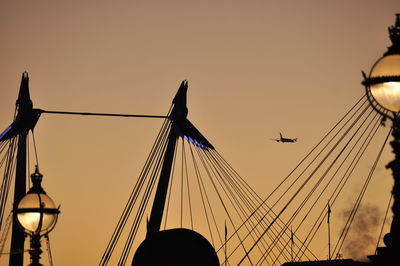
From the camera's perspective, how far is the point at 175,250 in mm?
49969

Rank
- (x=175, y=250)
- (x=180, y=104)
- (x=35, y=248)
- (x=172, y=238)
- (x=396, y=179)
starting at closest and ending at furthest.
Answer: (x=396, y=179)
(x=35, y=248)
(x=175, y=250)
(x=172, y=238)
(x=180, y=104)

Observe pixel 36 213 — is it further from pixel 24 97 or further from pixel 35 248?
pixel 24 97

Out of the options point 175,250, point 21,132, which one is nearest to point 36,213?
point 175,250

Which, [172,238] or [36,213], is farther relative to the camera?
[172,238]

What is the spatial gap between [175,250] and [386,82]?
3508cm

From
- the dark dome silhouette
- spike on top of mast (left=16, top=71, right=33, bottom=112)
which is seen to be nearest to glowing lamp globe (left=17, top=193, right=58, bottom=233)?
the dark dome silhouette

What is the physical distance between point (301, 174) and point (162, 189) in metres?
14.7

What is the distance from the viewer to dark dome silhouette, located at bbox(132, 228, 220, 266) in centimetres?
4906

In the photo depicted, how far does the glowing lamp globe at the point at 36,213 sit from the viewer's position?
24.5 metres

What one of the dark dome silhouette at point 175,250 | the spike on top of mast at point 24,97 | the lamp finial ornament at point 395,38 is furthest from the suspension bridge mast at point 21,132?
the lamp finial ornament at point 395,38

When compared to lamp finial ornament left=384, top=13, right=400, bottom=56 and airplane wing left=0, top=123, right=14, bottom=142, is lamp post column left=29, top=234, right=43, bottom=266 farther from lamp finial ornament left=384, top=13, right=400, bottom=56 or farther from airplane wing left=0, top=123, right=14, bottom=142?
airplane wing left=0, top=123, right=14, bottom=142

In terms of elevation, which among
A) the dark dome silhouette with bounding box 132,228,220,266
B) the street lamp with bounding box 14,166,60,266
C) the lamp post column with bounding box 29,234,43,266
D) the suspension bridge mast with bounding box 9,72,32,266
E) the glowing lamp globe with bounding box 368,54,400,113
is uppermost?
the suspension bridge mast with bounding box 9,72,32,266

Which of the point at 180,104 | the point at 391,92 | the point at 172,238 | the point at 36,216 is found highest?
the point at 180,104

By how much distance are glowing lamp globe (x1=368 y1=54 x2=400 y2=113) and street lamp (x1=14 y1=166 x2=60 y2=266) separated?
1126 cm
